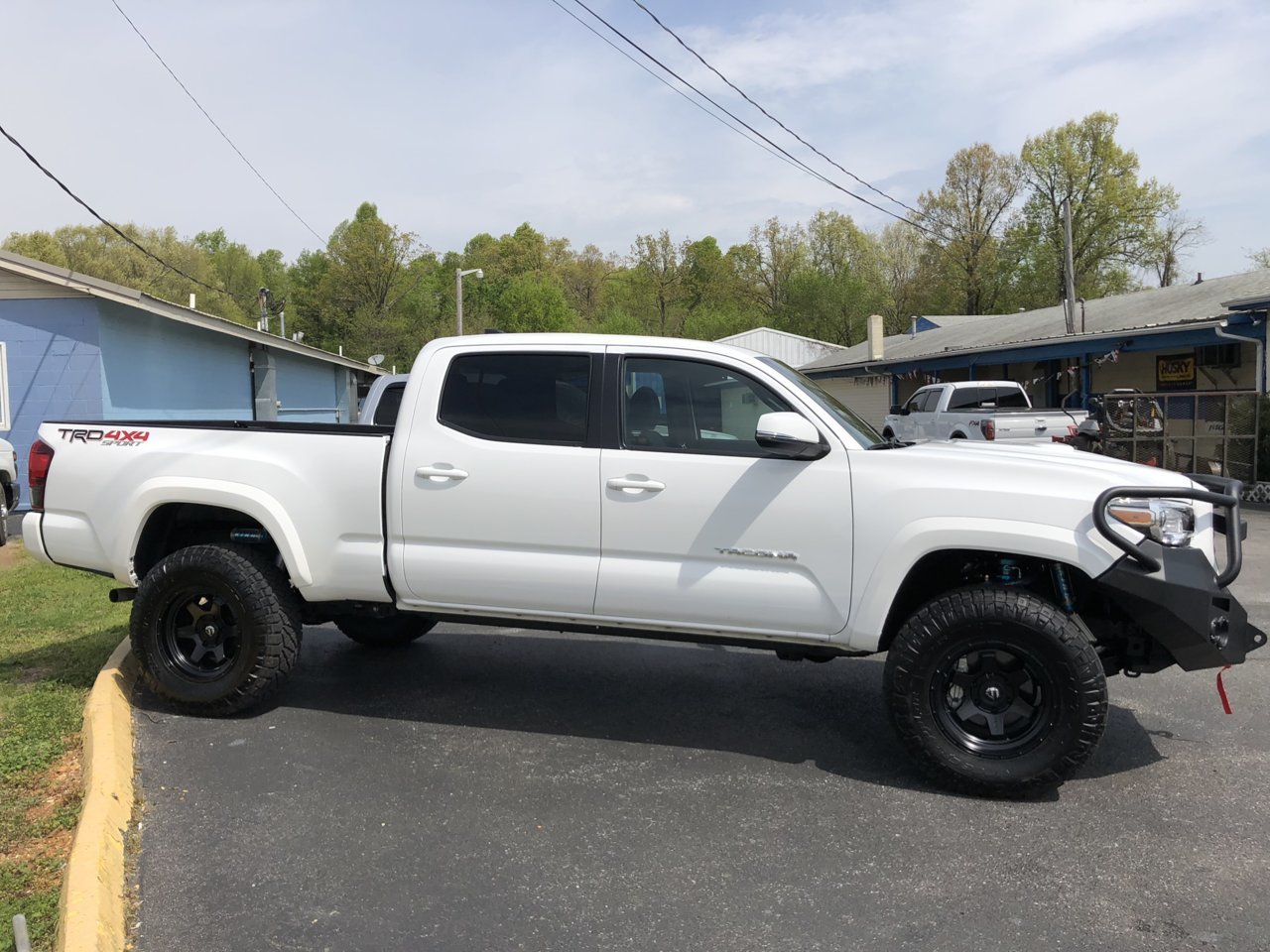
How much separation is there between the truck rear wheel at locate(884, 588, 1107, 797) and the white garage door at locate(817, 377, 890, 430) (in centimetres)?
3002

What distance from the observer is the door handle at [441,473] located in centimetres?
461

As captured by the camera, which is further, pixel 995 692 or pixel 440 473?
pixel 440 473

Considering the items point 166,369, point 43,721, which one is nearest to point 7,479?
point 166,369

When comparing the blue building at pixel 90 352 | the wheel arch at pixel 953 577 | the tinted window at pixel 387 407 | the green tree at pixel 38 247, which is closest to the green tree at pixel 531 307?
the green tree at pixel 38 247

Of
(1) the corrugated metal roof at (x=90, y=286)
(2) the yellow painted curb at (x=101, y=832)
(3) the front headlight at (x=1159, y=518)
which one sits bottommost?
(2) the yellow painted curb at (x=101, y=832)

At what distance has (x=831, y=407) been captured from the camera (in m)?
4.71

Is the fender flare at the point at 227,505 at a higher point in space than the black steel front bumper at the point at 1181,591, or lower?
higher

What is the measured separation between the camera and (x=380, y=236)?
52.8 metres

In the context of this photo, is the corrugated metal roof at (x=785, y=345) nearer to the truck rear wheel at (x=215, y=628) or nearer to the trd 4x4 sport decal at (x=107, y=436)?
the trd 4x4 sport decal at (x=107, y=436)

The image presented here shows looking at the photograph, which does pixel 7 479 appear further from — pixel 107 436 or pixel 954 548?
pixel 954 548

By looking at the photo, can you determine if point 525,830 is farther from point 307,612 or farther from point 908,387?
point 908,387

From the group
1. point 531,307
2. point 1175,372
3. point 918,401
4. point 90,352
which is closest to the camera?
point 90,352

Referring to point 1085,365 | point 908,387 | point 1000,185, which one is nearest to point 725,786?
point 1085,365

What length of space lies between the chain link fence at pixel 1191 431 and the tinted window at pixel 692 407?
45.0 ft
